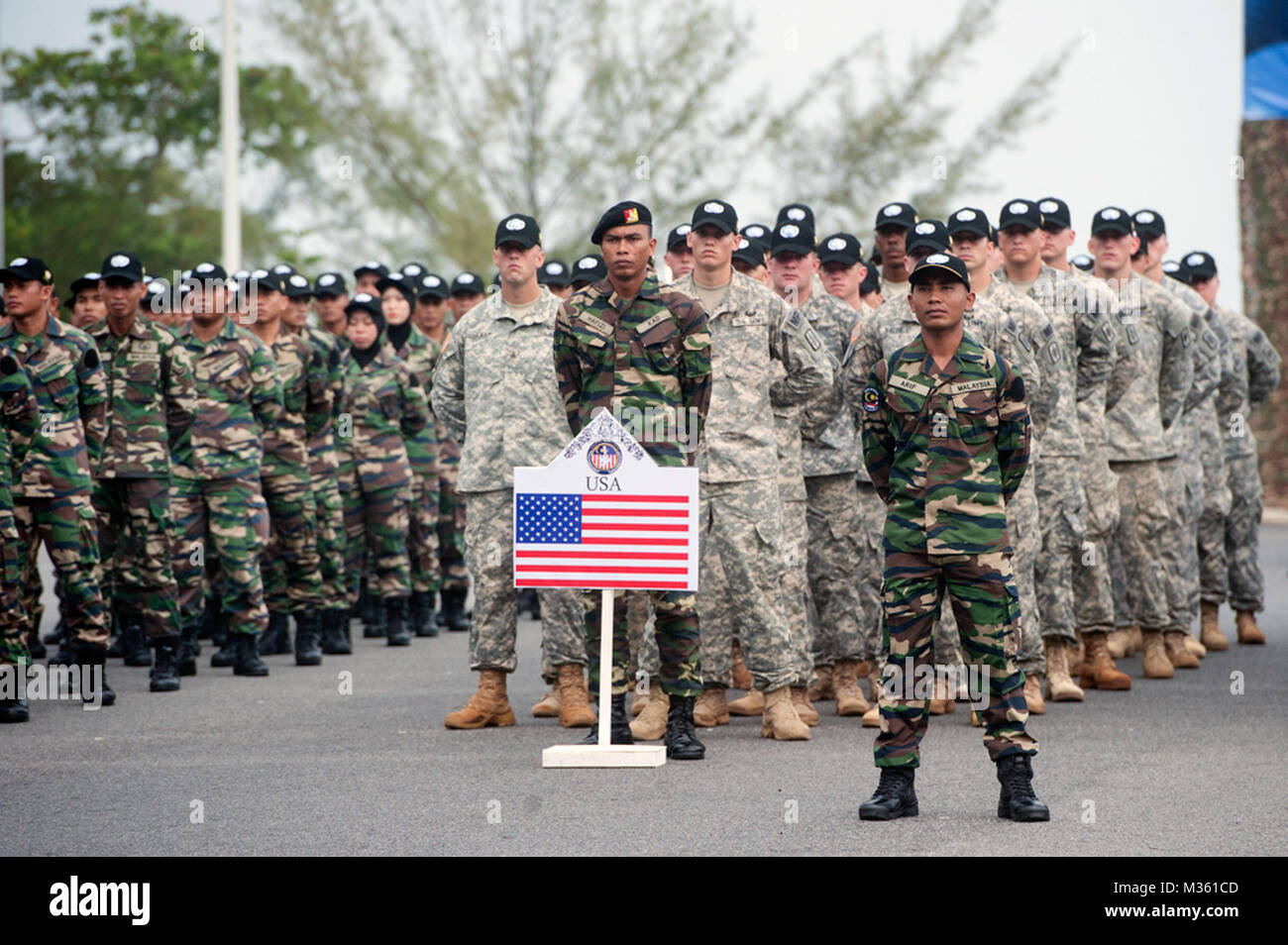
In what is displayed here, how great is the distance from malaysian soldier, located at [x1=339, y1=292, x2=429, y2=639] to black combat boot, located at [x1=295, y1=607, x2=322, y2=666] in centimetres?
81

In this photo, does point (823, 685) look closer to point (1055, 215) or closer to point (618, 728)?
point (618, 728)

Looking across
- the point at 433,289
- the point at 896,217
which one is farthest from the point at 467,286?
the point at 896,217

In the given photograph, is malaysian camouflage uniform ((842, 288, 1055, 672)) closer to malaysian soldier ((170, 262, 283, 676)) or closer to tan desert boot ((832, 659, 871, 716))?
tan desert boot ((832, 659, 871, 716))

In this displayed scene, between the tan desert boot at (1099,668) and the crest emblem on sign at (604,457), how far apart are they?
3.99m

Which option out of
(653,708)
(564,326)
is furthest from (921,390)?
(653,708)

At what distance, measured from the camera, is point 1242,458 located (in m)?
13.9

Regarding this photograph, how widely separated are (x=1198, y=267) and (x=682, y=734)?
270 inches

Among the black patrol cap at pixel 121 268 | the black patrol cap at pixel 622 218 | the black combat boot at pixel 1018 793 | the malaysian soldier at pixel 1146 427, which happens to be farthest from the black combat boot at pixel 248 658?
the black combat boot at pixel 1018 793

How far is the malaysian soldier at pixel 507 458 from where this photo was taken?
9508mm

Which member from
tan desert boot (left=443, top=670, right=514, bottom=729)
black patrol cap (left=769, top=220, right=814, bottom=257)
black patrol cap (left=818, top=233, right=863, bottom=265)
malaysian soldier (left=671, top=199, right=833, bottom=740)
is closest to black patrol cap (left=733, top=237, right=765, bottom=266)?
black patrol cap (left=769, top=220, right=814, bottom=257)

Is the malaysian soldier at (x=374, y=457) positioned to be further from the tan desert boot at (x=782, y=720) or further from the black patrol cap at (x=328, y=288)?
the tan desert boot at (x=782, y=720)

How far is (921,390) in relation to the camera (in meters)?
7.26

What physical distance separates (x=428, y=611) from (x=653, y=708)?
5.50 m

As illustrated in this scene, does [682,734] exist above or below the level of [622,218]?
below
